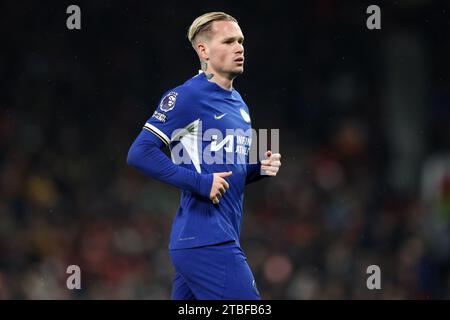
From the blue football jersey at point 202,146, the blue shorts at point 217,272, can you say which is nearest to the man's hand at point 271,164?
the blue football jersey at point 202,146

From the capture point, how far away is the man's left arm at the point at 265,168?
207 inches

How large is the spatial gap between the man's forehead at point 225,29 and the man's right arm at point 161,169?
0.70 m

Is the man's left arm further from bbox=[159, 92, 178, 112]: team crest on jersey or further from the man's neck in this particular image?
bbox=[159, 92, 178, 112]: team crest on jersey

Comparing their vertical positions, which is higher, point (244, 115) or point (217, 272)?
point (244, 115)

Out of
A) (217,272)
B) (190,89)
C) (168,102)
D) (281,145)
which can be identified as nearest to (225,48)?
(190,89)

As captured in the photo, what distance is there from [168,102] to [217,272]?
93cm

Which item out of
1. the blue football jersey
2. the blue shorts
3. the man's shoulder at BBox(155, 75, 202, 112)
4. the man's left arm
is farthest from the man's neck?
the blue shorts

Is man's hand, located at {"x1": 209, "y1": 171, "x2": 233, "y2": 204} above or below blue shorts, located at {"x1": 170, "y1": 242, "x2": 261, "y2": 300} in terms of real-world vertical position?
above

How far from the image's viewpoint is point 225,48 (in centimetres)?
511

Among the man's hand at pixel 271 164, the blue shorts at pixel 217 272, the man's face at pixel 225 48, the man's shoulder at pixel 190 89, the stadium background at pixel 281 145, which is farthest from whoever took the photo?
the stadium background at pixel 281 145

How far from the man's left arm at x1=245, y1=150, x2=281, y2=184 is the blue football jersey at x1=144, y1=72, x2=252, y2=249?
144 millimetres

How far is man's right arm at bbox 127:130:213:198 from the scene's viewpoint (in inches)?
193

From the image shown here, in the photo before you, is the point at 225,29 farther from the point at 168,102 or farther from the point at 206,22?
the point at 168,102

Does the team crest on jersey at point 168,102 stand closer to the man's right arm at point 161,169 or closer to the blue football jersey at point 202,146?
the blue football jersey at point 202,146
